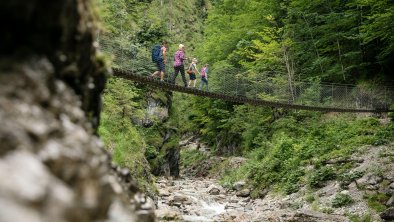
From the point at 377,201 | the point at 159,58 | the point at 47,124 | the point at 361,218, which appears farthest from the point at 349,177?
the point at 47,124

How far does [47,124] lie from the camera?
7.02 feet

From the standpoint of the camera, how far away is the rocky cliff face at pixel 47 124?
1762mm

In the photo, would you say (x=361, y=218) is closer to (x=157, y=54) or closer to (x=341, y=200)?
(x=341, y=200)

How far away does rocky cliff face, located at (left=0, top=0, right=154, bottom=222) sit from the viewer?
176 centimetres

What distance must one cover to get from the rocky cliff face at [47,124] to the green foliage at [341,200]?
7.48 m

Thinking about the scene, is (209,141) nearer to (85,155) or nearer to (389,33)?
(389,33)

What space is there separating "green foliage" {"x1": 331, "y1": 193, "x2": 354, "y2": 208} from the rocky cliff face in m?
7.48

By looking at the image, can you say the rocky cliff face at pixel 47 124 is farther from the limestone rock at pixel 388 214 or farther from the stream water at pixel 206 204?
the limestone rock at pixel 388 214

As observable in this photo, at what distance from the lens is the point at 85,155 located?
7.36ft

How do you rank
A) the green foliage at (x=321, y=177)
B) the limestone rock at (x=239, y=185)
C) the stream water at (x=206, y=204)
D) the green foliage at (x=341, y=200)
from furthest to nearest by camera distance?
1. the limestone rock at (x=239, y=185)
2. the green foliage at (x=321, y=177)
3. the stream water at (x=206, y=204)
4. the green foliage at (x=341, y=200)

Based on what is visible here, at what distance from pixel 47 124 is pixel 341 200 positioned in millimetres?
8265

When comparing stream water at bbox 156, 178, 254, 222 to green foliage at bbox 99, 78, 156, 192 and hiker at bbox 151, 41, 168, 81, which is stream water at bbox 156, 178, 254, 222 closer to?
green foliage at bbox 99, 78, 156, 192

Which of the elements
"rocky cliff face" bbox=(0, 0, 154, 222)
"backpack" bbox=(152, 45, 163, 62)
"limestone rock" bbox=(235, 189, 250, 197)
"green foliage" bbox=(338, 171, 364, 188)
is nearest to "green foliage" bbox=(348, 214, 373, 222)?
"green foliage" bbox=(338, 171, 364, 188)

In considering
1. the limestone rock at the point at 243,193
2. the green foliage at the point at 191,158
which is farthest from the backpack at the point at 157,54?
the green foliage at the point at 191,158
